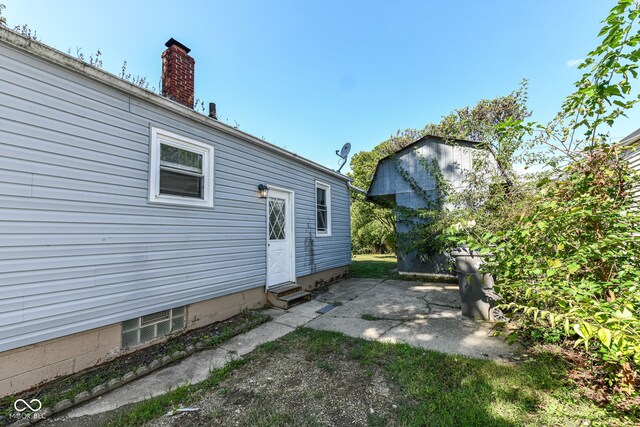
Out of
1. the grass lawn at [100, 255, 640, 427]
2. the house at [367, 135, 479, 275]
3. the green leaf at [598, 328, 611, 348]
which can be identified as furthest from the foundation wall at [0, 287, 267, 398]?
the house at [367, 135, 479, 275]

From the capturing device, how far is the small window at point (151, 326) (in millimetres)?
3400

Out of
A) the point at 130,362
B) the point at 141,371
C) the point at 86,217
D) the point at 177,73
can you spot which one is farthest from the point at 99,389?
the point at 177,73

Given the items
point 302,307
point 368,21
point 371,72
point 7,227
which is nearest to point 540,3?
point 368,21

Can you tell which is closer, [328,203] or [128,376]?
[128,376]

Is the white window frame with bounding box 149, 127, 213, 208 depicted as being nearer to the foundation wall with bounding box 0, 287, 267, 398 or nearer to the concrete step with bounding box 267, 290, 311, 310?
the foundation wall with bounding box 0, 287, 267, 398

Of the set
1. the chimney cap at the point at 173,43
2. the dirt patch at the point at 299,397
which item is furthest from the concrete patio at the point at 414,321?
the chimney cap at the point at 173,43

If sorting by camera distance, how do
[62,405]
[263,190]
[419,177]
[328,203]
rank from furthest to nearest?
1. [419,177]
2. [328,203]
3. [263,190]
4. [62,405]

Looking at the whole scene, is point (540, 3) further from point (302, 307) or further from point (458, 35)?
point (302, 307)

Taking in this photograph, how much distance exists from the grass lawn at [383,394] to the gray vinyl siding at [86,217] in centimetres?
150

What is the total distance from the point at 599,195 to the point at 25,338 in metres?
5.53

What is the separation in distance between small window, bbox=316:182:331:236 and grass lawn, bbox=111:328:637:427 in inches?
184

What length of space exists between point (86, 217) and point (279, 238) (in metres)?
3.62

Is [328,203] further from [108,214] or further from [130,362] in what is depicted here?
[130,362]

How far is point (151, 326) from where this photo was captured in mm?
3643
